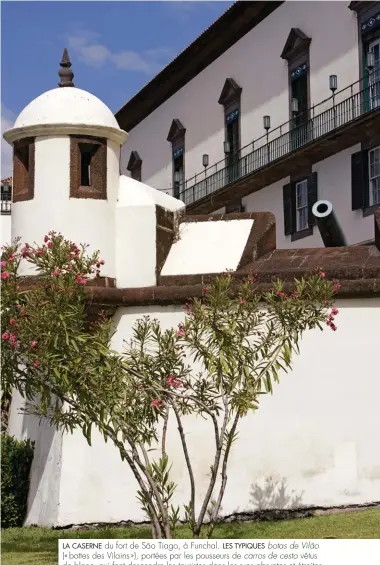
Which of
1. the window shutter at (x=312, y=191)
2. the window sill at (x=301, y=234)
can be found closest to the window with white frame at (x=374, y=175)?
the window shutter at (x=312, y=191)

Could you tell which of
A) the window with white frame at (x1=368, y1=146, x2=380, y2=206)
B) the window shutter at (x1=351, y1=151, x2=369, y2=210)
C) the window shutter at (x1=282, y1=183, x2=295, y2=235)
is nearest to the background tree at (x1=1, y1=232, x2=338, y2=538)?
the window with white frame at (x1=368, y1=146, x2=380, y2=206)

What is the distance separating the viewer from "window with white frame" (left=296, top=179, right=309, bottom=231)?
29.5m

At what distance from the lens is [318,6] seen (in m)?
29.1

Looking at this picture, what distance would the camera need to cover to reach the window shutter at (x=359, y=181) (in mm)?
26406

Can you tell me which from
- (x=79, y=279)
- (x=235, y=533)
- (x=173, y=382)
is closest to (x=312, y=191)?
(x=235, y=533)

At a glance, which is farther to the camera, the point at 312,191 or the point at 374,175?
the point at 312,191

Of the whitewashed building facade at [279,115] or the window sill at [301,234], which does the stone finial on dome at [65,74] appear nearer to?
the whitewashed building facade at [279,115]

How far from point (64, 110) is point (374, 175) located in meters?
14.2

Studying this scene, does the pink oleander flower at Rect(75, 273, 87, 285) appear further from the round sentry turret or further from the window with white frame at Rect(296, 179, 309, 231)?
the window with white frame at Rect(296, 179, 309, 231)

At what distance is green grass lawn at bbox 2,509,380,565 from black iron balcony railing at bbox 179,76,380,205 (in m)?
15.0

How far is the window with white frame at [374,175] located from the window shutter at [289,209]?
12.3 ft

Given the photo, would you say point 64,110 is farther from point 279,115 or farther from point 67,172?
point 279,115

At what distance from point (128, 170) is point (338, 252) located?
103 feet

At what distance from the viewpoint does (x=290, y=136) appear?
29.9 meters
